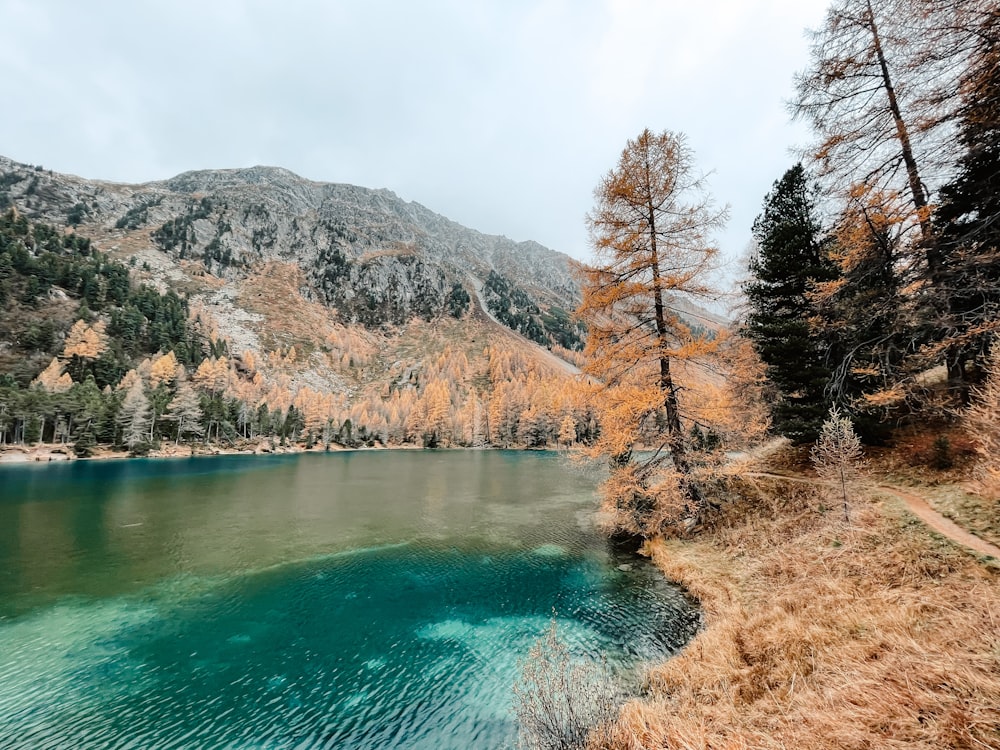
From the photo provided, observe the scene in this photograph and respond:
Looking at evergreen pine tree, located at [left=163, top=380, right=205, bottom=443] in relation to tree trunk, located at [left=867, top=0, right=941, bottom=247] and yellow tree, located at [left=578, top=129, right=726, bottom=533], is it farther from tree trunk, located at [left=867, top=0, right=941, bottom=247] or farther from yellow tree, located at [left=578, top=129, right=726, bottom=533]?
tree trunk, located at [left=867, top=0, right=941, bottom=247]

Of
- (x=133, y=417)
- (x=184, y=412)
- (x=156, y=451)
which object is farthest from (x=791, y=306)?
(x=184, y=412)

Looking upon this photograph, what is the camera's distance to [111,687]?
9.77 metres

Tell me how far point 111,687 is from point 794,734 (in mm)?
14726

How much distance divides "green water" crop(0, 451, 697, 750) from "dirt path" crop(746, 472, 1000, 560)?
6.27 meters

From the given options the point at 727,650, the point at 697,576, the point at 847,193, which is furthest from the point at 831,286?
the point at 727,650

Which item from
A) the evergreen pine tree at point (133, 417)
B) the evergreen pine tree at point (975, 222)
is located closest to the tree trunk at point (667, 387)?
the evergreen pine tree at point (975, 222)

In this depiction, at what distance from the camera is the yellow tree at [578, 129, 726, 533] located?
14512 millimetres

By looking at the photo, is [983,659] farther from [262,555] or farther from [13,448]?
[13,448]

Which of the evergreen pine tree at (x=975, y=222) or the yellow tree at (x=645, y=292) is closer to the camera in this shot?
the evergreen pine tree at (x=975, y=222)

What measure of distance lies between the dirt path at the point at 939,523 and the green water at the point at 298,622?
6271mm

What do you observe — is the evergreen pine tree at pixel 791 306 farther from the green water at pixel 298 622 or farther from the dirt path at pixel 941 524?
the green water at pixel 298 622

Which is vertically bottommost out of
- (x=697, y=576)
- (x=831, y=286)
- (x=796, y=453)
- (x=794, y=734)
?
(x=697, y=576)

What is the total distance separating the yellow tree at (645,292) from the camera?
47.6 ft

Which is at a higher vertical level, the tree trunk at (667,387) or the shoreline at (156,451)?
the tree trunk at (667,387)
